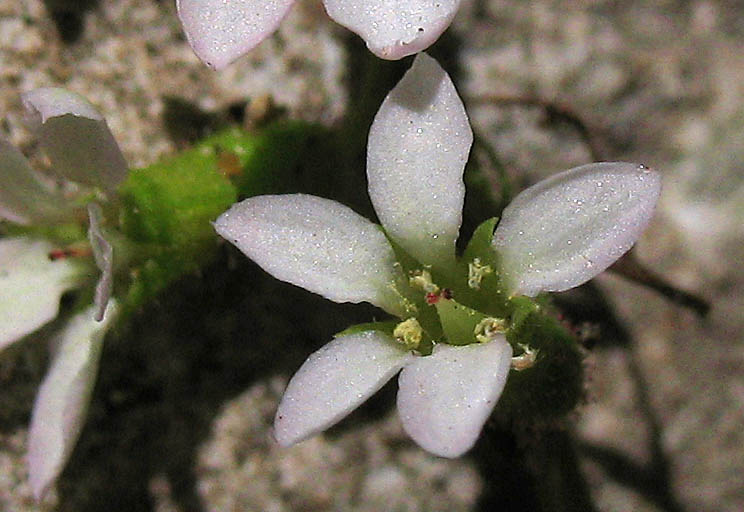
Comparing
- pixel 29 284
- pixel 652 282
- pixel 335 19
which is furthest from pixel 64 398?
pixel 652 282

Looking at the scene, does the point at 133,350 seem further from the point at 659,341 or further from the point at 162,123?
the point at 659,341

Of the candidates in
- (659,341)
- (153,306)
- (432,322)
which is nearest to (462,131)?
(432,322)

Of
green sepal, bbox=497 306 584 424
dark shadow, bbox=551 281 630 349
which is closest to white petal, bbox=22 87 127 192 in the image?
green sepal, bbox=497 306 584 424

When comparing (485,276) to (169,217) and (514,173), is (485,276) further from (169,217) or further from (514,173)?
(514,173)

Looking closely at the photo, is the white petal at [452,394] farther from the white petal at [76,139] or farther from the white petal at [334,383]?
the white petal at [76,139]

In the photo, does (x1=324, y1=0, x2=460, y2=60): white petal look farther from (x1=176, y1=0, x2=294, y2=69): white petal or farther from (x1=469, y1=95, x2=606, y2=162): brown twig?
(x1=469, y1=95, x2=606, y2=162): brown twig

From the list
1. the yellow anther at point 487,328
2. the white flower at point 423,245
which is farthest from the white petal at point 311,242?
the yellow anther at point 487,328
